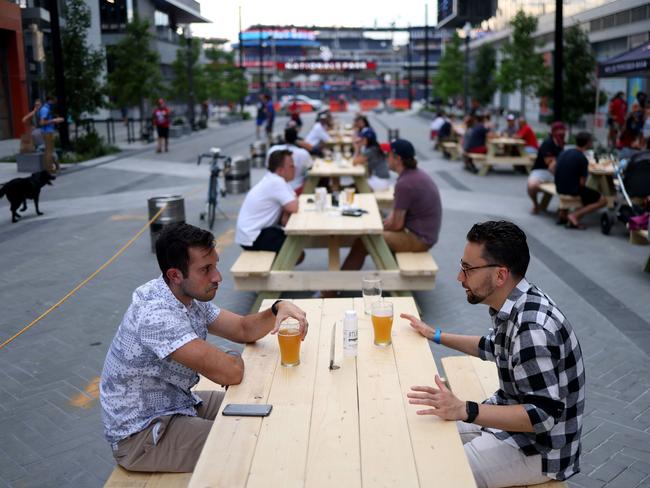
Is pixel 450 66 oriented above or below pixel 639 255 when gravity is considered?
above

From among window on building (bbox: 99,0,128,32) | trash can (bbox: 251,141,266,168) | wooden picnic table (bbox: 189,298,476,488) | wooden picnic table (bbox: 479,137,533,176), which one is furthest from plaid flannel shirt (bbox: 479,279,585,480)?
window on building (bbox: 99,0,128,32)

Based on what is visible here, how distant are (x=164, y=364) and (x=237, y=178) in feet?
37.5

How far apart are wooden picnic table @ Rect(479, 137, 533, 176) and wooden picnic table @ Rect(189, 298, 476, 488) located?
14.6 m

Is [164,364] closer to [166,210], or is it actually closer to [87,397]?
[87,397]

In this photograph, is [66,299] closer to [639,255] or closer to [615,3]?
[639,255]

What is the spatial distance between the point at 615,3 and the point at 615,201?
1722 cm

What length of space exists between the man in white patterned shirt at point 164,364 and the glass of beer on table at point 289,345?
217mm

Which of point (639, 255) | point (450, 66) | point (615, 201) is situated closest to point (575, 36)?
point (615, 201)

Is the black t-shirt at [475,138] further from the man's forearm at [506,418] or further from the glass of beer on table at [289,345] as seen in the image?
the man's forearm at [506,418]

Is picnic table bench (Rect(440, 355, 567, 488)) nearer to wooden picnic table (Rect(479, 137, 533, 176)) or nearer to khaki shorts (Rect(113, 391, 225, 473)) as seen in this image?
khaki shorts (Rect(113, 391, 225, 473))

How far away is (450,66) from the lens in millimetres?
43375

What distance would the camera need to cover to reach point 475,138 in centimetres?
1816

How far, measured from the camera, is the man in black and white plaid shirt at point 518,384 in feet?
8.80

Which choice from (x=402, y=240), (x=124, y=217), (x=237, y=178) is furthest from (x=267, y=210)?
(x=237, y=178)
